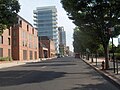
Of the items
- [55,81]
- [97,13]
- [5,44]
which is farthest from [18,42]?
[55,81]

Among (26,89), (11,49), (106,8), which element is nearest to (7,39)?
(11,49)

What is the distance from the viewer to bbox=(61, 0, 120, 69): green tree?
1107 inches

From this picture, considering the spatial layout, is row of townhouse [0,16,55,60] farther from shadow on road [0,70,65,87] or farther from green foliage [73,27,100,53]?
shadow on road [0,70,65,87]

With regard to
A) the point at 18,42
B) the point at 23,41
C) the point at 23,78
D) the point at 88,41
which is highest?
the point at 23,41

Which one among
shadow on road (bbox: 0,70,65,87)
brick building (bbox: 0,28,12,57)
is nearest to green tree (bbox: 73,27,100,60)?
shadow on road (bbox: 0,70,65,87)

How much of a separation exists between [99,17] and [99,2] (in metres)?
1.42

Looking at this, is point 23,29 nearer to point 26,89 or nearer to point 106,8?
point 106,8

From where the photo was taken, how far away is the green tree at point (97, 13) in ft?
92.3

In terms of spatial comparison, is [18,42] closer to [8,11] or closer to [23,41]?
[23,41]

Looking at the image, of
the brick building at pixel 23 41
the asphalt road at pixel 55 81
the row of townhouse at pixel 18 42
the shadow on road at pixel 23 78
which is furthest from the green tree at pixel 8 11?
the brick building at pixel 23 41

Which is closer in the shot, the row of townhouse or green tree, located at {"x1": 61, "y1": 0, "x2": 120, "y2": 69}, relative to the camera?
green tree, located at {"x1": 61, "y1": 0, "x2": 120, "y2": 69}

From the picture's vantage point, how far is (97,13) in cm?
2869

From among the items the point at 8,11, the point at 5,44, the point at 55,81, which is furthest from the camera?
the point at 5,44

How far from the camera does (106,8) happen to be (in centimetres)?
2836
